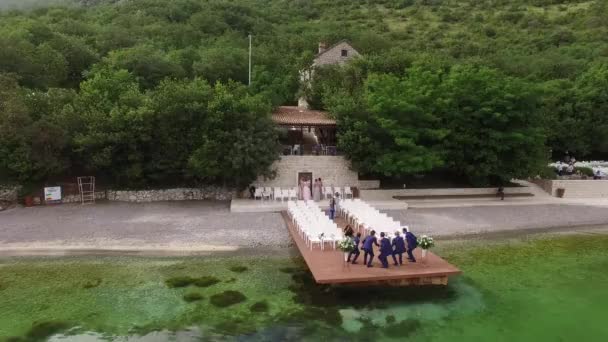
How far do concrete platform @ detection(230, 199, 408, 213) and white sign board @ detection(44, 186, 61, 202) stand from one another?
9.39 meters

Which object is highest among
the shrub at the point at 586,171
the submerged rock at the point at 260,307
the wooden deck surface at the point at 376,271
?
the shrub at the point at 586,171

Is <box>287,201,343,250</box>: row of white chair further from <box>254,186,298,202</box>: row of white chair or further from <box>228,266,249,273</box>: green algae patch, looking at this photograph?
<box>254,186,298,202</box>: row of white chair

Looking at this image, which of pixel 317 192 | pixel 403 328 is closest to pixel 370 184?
pixel 317 192

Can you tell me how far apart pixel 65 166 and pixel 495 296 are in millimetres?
22419

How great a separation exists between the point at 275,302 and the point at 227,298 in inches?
60.5

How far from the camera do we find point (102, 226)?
20.2 m

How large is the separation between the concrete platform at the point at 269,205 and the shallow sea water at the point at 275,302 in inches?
239

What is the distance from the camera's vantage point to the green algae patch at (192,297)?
13.5 meters

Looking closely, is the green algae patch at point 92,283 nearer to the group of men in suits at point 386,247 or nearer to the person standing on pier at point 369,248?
the group of men in suits at point 386,247

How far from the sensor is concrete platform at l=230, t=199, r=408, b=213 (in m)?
23.0

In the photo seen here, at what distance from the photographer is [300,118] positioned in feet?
94.6

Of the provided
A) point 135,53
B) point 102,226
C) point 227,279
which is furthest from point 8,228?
point 135,53

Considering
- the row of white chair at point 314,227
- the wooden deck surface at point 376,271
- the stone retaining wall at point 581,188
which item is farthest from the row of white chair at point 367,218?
the stone retaining wall at point 581,188

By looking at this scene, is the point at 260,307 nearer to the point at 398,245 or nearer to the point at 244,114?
the point at 398,245
